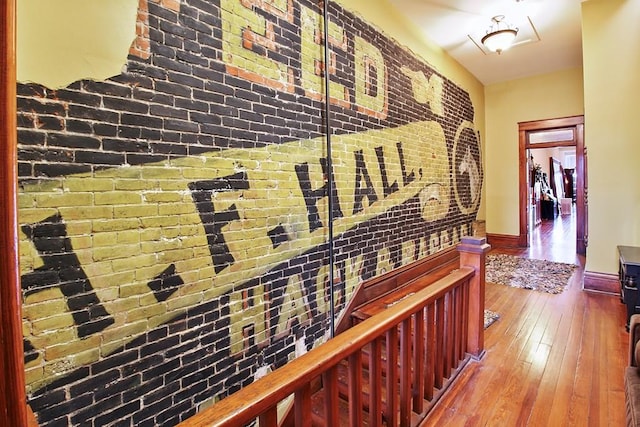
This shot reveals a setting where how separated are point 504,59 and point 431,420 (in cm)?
567

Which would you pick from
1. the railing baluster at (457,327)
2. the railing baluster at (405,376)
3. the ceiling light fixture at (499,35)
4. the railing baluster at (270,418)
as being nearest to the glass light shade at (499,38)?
the ceiling light fixture at (499,35)

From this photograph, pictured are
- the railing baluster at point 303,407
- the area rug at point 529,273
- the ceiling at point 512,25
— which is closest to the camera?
the railing baluster at point 303,407

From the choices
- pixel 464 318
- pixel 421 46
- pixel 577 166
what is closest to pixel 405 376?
pixel 464 318

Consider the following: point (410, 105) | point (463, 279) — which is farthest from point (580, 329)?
point (410, 105)

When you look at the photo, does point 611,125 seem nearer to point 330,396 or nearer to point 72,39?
point 330,396

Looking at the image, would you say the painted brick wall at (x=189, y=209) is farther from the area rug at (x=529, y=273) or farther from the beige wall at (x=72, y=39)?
the area rug at (x=529, y=273)

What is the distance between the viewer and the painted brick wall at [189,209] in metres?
1.41

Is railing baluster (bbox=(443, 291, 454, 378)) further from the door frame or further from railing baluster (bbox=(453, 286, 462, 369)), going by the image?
the door frame

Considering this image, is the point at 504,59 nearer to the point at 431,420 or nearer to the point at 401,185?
the point at 401,185

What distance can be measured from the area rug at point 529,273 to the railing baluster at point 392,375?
3.33m

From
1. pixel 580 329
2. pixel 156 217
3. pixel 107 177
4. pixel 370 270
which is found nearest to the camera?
pixel 107 177

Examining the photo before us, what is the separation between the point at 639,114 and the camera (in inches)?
142

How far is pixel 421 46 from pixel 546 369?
3947mm

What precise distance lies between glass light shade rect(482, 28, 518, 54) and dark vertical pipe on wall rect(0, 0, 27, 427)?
4753 mm
